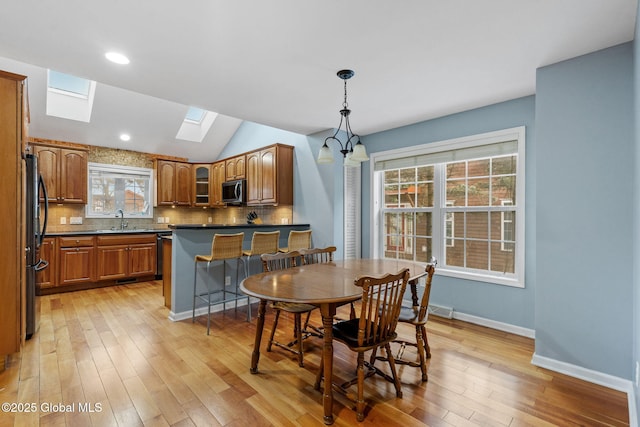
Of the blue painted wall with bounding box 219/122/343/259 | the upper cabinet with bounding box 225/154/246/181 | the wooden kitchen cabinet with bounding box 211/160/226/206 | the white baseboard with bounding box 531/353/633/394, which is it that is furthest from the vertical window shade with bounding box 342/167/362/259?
the wooden kitchen cabinet with bounding box 211/160/226/206

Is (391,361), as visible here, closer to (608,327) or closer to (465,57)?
(608,327)

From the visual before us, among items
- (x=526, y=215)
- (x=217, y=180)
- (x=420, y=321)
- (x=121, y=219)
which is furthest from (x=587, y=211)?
(x=121, y=219)

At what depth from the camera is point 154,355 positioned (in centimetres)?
264

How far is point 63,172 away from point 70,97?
1.22 metres

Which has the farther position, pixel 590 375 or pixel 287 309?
pixel 287 309

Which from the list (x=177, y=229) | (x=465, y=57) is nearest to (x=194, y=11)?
(x=465, y=57)

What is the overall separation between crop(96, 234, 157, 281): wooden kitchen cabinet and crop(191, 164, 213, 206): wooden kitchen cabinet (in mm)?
1357

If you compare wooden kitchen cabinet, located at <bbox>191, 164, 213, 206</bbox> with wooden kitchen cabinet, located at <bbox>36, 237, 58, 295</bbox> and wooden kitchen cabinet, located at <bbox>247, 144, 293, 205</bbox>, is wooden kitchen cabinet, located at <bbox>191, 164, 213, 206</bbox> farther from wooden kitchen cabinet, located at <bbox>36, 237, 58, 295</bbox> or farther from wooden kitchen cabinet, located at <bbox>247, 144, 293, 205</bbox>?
wooden kitchen cabinet, located at <bbox>36, 237, 58, 295</bbox>

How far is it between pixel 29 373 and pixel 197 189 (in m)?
4.65

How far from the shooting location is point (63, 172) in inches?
202

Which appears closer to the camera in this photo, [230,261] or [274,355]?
[274,355]

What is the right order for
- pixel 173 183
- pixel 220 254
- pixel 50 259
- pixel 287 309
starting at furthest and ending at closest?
pixel 173 183 < pixel 50 259 < pixel 220 254 < pixel 287 309

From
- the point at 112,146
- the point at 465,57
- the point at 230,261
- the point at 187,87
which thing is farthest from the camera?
the point at 112,146

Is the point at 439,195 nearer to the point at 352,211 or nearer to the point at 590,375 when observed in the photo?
the point at 352,211
